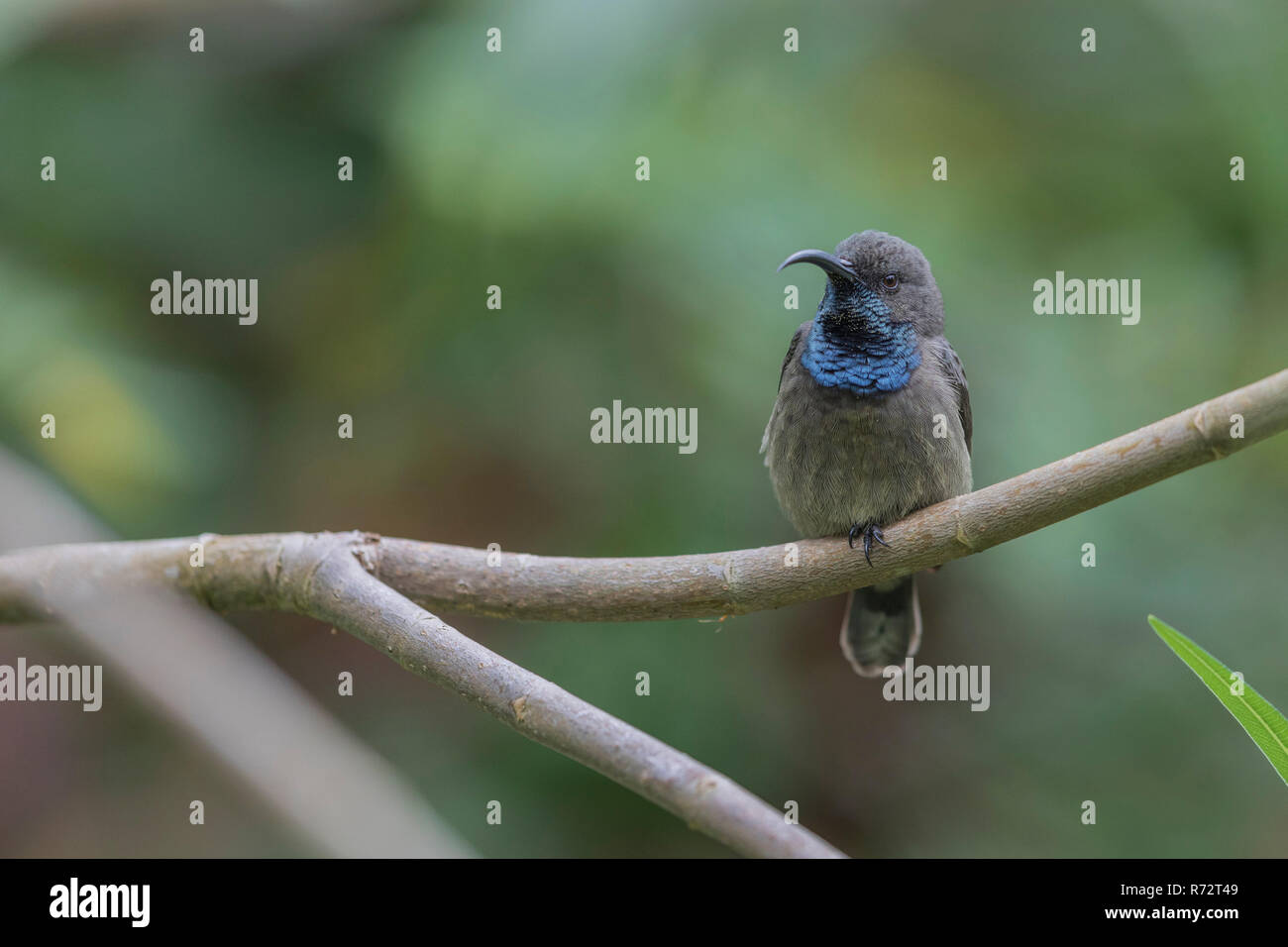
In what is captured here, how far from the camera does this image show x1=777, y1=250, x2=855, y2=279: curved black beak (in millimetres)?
3133

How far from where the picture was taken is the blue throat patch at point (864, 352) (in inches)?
128

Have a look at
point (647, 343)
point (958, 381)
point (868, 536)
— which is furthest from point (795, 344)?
point (868, 536)

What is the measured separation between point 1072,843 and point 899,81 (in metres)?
2.91

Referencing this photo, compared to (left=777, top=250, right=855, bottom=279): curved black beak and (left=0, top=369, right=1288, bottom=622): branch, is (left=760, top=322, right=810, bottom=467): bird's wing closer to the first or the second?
(left=777, top=250, right=855, bottom=279): curved black beak

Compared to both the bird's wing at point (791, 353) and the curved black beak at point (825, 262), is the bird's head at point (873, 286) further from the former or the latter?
the bird's wing at point (791, 353)

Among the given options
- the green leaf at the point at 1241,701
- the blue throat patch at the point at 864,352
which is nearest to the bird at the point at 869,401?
the blue throat patch at the point at 864,352

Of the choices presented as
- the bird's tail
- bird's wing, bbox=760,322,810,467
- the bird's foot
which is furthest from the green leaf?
the bird's tail

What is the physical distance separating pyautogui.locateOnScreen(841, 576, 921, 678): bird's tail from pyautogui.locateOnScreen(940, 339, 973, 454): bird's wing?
63 cm

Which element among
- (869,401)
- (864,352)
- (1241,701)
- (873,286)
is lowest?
(1241,701)

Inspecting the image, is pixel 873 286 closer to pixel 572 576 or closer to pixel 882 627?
pixel 882 627

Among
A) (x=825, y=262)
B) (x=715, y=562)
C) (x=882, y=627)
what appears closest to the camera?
(x=715, y=562)

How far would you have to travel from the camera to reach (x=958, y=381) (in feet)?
11.3

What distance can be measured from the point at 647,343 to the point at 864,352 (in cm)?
103

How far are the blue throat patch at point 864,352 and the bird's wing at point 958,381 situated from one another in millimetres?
153
